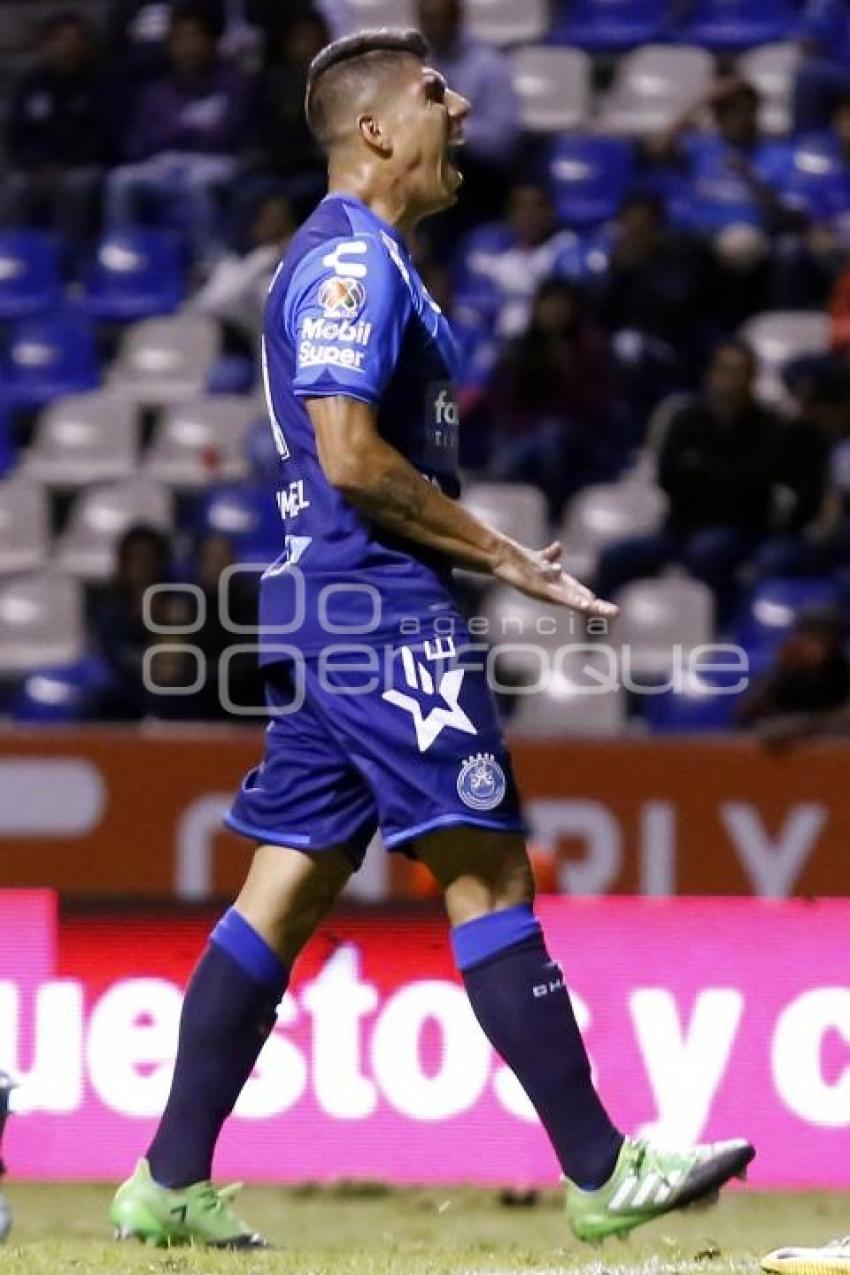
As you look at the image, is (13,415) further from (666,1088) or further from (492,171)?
(666,1088)

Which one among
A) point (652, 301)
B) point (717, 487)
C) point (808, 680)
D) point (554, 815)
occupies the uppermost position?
point (652, 301)

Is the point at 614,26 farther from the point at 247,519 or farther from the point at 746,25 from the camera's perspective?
the point at 247,519

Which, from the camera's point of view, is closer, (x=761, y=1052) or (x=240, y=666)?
(x=761, y=1052)

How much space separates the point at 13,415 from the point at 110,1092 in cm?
548

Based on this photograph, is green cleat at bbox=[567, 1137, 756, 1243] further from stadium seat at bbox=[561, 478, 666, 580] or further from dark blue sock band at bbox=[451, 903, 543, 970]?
stadium seat at bbox=[561, 478, 666, 580]

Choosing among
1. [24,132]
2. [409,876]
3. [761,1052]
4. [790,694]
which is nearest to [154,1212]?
[761,1052]

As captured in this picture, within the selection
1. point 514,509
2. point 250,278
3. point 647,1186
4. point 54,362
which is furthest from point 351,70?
point 54,362

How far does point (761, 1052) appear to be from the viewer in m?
6.13

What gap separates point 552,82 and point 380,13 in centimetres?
84

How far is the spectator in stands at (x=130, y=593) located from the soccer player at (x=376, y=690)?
4.56 metres

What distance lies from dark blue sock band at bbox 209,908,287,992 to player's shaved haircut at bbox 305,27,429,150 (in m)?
1.39

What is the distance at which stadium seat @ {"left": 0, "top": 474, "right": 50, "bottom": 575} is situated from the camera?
34.4 feet

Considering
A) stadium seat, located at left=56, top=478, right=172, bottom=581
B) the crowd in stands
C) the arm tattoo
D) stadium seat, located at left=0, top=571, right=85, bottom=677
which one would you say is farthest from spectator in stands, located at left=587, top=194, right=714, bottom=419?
the arm tattoo

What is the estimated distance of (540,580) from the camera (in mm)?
4273
